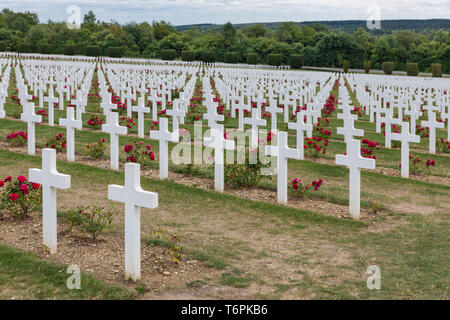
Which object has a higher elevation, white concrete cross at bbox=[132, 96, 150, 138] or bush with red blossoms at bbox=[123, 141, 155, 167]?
white concrete cross at bbox=[132, 96, 150, 138]

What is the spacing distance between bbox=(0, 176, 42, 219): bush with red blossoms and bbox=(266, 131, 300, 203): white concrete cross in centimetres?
296

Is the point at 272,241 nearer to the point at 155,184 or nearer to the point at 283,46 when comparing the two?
the point at 155,184

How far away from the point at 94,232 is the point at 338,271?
7.97 feet

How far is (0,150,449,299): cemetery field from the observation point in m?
4.68

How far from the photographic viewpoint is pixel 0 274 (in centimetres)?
482

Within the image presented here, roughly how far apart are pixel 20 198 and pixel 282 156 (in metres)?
3.19

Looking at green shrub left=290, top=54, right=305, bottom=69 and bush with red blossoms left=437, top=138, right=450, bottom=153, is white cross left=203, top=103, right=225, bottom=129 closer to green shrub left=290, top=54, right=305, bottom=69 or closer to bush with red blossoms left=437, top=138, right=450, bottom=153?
bush with red blossoms left=437, top=138, right=450, bottom=153

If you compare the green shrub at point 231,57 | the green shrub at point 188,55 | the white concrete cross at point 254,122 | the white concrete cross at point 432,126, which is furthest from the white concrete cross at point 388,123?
the green shrub at point 231,57

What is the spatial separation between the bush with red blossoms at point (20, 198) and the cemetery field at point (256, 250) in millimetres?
152

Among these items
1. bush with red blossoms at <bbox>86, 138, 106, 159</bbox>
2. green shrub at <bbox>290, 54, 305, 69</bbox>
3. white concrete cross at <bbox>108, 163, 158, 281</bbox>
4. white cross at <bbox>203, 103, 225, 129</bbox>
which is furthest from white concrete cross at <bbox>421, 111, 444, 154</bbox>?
green shrub at <bbox>290, 54, 305, 69</bbox>

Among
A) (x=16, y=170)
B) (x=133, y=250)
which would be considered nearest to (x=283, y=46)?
(x=16, y=170)

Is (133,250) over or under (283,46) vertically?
under

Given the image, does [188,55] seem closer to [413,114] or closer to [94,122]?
[94,122]

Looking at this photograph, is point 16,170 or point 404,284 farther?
point 16,170
